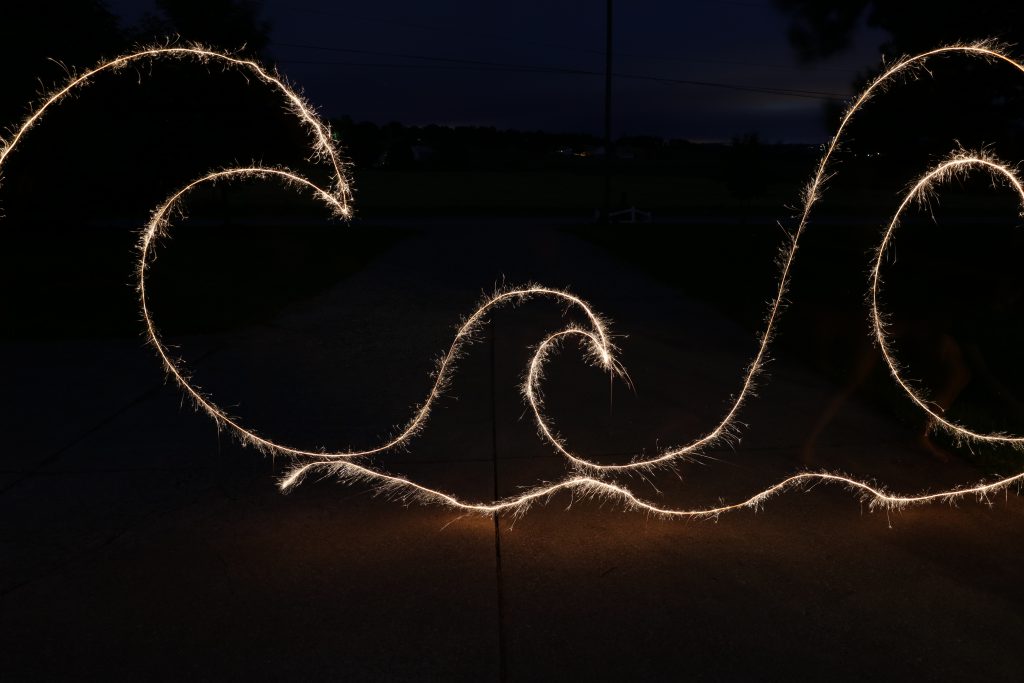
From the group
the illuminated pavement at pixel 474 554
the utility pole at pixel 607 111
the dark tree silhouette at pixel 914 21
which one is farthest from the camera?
the utility pole at pixel 607 111

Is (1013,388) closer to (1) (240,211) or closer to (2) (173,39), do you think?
(2) (173,39)

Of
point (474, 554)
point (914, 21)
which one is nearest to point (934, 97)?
point (914, 21)

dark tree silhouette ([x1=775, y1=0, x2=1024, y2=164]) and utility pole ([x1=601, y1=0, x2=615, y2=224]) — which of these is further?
utility pole ([x1=601, y1=0, x2=615, y2=224])

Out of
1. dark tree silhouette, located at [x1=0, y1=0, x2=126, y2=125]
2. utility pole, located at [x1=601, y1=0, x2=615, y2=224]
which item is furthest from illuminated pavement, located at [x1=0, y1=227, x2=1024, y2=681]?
utility pole, located at [x1=601, y1=0, x2=615, y2=224]

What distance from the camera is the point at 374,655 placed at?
9.25ft

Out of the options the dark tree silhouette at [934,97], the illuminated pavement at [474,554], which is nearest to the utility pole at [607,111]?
the dark tree silhouette at [934,97]

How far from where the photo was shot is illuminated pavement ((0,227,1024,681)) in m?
2.83

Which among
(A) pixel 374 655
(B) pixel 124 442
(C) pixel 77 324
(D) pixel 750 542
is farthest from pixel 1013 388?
(C) pixel 77 324

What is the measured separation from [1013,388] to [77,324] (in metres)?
9.24

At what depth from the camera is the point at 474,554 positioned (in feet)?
11.6

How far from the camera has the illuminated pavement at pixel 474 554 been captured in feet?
9.29

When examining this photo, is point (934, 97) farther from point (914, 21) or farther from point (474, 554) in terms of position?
point (474, 554)

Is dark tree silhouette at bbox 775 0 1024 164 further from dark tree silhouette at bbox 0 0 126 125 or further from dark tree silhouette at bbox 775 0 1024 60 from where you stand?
dark tree silhouette at bbox 0 0 126 125

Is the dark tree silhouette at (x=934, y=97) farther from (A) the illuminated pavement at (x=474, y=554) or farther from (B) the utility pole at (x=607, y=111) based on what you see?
(B) the utility pole at (x=607, y=111)
